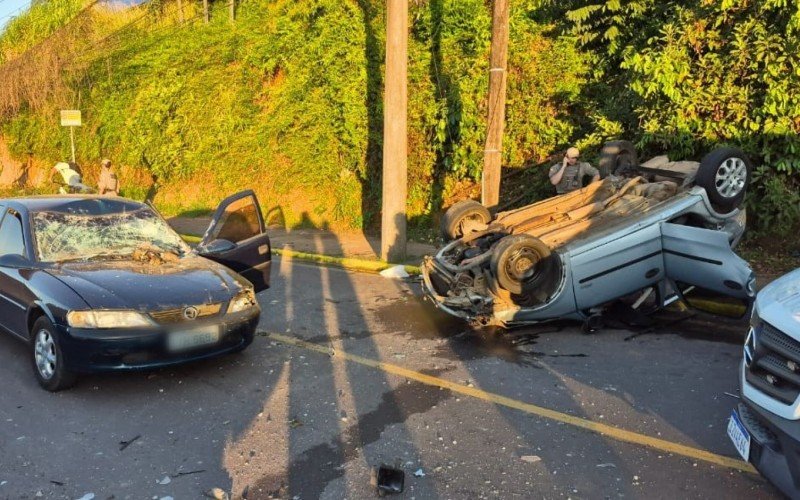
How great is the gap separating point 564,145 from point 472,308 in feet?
21.9

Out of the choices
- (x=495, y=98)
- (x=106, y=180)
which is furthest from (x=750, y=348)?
(x=106, y=180)

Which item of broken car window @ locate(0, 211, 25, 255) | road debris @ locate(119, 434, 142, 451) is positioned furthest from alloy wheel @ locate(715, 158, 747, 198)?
broken car window @ locate(0, 211, 25, 255)

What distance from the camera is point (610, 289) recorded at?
6.22m

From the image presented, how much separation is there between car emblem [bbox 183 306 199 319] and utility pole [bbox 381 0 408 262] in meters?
5.68

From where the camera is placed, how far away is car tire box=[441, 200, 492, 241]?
7.44 meters

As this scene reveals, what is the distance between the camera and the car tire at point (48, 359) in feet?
15.7

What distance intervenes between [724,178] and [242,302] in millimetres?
5005

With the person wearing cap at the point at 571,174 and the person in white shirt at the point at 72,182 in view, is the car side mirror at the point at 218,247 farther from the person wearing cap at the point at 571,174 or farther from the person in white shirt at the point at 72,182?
the person in white shirt at the point at 72,182

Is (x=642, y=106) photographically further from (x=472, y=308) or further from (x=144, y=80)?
(x=144, y=80)

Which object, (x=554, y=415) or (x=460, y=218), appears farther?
(x=460, y=218)

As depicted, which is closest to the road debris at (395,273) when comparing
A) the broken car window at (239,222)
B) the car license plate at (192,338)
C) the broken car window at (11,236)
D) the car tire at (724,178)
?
the broken car window at (239,222)

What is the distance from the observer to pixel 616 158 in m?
8.15

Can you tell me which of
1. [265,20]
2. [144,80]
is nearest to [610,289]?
[265,20]

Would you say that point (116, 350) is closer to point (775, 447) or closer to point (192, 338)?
point (192, 338)
